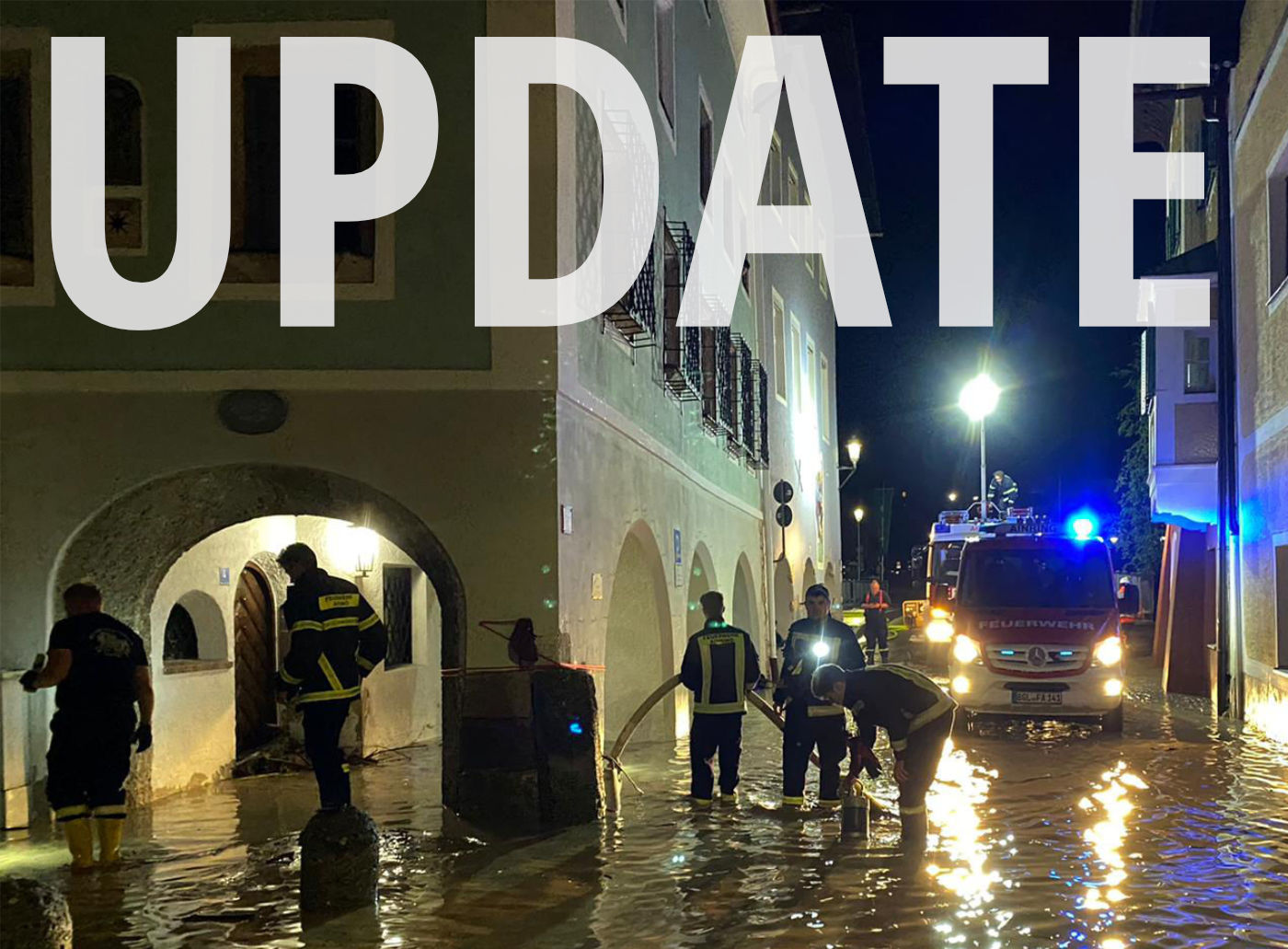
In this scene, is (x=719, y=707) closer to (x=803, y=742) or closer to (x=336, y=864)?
(x=803, y=742)

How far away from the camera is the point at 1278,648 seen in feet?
52.9

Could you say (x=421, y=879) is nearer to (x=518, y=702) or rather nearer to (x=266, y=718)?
(x=518, y=702)

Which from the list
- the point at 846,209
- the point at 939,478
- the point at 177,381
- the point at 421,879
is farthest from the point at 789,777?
the point at 939,478

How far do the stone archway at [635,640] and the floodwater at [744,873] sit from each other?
3.06 meters

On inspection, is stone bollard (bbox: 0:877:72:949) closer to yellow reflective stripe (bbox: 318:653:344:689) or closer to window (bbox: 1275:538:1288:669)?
yellow reflective stripe (bbox: 318:653:344:689)

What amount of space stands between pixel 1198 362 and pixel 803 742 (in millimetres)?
12012

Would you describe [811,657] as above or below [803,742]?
above

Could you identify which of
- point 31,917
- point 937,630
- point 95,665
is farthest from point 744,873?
point 937,630

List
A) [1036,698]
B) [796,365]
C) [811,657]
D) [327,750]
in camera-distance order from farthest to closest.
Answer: [796,365], [1036,698], [811,657], [327,750]

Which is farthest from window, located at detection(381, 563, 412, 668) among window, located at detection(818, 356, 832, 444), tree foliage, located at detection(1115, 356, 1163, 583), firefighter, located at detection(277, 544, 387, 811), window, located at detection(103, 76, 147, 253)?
window, located at detection(818, 356, 832, 444)

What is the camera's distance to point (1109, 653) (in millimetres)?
15961

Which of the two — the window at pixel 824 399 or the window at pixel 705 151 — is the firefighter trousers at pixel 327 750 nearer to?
the window at pixel 705 151

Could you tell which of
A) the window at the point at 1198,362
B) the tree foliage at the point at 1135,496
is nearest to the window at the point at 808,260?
the tree foliage at the point at 1135,496

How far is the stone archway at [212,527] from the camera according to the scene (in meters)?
10.9
